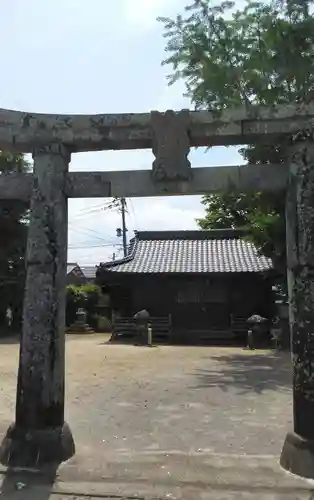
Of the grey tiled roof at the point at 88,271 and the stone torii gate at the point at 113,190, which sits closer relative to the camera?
the stone torii gate at the point at 113,190

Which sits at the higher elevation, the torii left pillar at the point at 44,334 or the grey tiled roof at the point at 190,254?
the grey tiled roof at the point at 190,254

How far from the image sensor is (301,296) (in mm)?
5242

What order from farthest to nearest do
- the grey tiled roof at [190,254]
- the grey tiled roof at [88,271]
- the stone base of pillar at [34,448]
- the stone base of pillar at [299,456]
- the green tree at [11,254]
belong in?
the grey tiled roof at [88,271] → the green tree at [11,254] → the grey tiled roof at [190,254] → the stone base of pillar at [34,448] → the stone base of pillar at [299,456]

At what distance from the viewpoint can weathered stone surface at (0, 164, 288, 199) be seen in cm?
569

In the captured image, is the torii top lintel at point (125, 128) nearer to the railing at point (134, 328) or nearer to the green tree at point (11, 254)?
the railing at point (134, 328)

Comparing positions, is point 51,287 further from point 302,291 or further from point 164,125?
point 302,291

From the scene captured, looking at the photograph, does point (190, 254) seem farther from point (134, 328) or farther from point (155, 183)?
point (155, 183)

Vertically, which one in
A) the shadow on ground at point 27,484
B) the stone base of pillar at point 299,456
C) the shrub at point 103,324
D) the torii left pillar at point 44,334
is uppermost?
the torii left pillar at point 44,334

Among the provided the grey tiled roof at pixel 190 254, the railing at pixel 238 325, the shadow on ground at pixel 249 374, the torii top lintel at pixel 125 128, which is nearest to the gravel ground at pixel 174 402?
the shadow on ground at pixel 249 374

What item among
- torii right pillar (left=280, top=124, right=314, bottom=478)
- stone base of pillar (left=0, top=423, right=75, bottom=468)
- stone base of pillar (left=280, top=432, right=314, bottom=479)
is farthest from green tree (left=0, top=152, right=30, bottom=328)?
stone base of pillar (left=280, top=432, right=314, bottom=479)

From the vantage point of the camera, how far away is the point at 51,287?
217 inches

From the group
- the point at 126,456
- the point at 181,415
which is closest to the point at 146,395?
the point at 181,415

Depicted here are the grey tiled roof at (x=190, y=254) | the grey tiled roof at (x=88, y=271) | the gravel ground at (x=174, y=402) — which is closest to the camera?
the gravel ground at (x=174, y=402)

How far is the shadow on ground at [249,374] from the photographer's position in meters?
10.4
